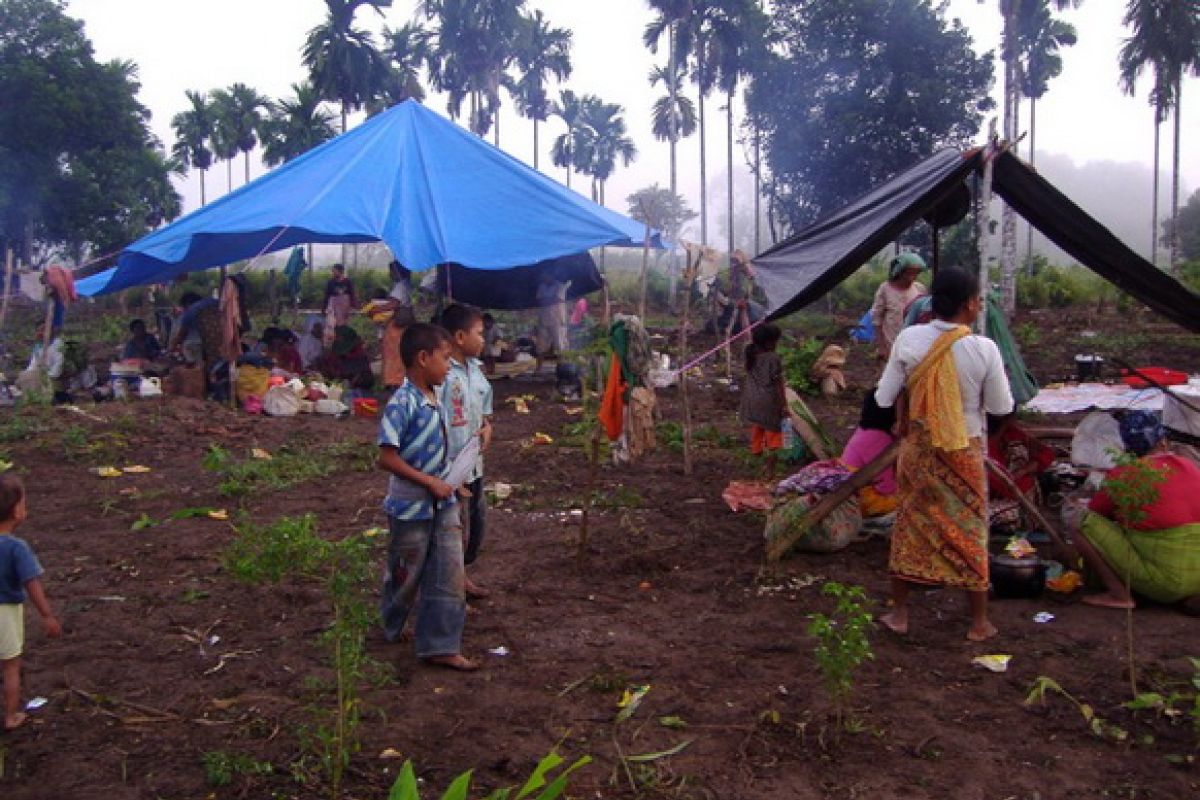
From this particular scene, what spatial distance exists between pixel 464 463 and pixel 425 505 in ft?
1.06

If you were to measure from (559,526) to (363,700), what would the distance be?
8.34 ft

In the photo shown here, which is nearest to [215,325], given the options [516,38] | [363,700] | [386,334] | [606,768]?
[386,334]

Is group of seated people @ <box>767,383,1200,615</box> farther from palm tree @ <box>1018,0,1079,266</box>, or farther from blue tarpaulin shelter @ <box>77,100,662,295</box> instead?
palm tree @ <box>1018,0,1079,266</box>

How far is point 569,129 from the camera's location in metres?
46.2

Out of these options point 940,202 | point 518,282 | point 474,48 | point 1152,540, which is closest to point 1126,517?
point 1152,540

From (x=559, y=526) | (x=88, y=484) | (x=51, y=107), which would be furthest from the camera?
(x=51, y=107)

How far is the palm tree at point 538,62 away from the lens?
3803cm

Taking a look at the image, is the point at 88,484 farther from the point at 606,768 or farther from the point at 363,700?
the point at 606,768

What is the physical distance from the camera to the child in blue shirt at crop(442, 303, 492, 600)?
3.86 m

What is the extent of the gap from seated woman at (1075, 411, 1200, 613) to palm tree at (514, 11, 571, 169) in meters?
35.6

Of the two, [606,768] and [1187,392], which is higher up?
[1187,392]

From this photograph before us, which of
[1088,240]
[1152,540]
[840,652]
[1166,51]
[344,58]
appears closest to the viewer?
[840,652]

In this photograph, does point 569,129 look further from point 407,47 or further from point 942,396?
point 942,396

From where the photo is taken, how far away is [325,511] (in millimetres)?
6379
